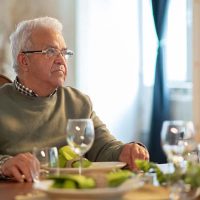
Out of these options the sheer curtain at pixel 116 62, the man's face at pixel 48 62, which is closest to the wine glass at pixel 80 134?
the man's face at pixel 48 62

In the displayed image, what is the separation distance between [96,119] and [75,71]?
8.96ft

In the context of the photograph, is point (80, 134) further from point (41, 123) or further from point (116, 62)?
point (116, 62)

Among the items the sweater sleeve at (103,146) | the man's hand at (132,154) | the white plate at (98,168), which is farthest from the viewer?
the sweater sleeve at (103,146)

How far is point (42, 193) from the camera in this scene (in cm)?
164

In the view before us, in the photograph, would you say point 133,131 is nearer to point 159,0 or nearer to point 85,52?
point 85,52

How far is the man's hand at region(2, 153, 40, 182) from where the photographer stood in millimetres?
1918

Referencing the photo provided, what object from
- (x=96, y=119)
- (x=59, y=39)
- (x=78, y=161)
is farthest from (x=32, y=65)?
(x=78, y=161)

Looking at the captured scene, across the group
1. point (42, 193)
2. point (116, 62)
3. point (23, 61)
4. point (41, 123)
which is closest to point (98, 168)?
point (42, 193)

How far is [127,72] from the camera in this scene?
17.8 feet

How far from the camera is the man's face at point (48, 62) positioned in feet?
8.40

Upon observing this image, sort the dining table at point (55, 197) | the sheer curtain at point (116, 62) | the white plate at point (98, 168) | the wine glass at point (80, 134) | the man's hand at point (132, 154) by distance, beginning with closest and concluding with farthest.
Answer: the dining table at point (55, 197)
the wine glass at point (80, 134)
the white plate at point (98, 168)
the man's hand at point (132, 154)
the sheer curtain at point (116, 62)

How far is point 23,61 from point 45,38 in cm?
16

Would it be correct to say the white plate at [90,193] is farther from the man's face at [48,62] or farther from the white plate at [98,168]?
the man's face at [48,62]

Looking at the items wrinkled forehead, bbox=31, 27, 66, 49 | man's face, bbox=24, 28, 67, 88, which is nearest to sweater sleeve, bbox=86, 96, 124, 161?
man's face, bbox=24, 28, 67, 88
